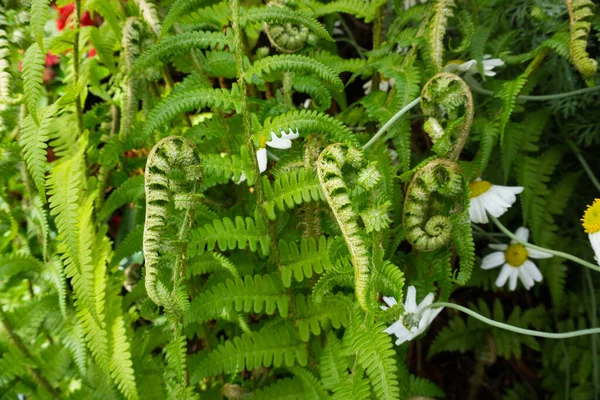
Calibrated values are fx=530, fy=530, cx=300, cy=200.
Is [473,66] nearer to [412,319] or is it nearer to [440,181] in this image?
[440,181]

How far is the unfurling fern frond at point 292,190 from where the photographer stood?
0.98 meters

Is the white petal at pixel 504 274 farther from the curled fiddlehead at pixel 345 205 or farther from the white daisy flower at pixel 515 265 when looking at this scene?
the curled fiddlehead at pixel 345 205

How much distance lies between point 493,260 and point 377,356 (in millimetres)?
769

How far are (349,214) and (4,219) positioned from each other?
946mm

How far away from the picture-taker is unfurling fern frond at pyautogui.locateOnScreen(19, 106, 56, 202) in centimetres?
90

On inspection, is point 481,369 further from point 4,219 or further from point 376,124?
point 4,219

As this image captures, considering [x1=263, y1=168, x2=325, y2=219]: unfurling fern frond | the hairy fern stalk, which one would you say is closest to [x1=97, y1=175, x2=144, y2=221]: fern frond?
the hairy fern stalk

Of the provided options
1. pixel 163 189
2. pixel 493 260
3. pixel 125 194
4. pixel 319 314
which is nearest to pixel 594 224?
pixel 493 260

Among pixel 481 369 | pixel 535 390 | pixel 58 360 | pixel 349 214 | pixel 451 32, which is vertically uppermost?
pixel 451 32

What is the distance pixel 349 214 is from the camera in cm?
80

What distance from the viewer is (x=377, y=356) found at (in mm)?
843

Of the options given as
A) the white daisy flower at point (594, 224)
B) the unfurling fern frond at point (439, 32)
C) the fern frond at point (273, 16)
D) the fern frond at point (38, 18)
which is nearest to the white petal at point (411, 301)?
the white daisy flower at point (594, 224)

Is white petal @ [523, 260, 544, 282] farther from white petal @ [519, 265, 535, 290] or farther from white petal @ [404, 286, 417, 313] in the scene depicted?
white petal @ [404, 286, 417, 313]

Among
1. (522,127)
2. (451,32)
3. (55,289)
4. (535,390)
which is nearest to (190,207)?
(55,289)
